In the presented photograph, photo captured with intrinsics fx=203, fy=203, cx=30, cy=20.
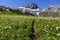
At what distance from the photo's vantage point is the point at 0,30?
95.2ft

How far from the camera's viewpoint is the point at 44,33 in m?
28.5

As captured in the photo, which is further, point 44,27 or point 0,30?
point 44,27

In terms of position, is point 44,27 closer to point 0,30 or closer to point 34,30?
point 34,30

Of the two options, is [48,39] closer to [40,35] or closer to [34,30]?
[40,35]

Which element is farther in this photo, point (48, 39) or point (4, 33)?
point (4, 33)

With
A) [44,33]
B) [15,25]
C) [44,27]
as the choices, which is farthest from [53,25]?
[15,25]

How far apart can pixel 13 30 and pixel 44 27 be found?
5051 millimetres

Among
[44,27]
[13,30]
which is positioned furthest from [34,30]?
[13,30]

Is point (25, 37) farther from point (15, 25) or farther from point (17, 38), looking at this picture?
point (15, 25)

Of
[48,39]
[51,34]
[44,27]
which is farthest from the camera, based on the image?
[44,27]

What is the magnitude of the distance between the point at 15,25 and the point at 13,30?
8.44ft

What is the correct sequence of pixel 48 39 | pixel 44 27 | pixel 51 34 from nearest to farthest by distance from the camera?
pixel 48 39 < pixel 51 34 < pixel 44 27

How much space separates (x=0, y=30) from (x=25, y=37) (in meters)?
4.17

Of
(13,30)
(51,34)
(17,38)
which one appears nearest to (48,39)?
(51,34)
